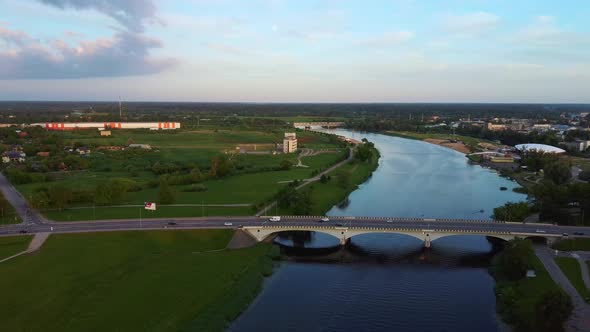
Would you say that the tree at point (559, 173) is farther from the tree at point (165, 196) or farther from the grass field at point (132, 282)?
the tree at point (165, 196)

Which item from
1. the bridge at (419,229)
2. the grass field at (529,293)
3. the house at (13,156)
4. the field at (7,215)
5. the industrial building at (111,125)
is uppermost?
the industrial building at (111,125)

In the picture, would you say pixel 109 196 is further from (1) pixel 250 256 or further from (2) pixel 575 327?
(2) pixel 575 327

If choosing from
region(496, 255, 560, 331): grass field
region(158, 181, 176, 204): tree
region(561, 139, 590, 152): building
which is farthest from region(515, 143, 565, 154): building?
region(158, 181, 176, 204): tree

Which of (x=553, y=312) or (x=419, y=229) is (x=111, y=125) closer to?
(x=419, y=229)

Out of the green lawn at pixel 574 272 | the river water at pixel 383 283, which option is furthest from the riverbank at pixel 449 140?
the green lawn at pixel 574 272

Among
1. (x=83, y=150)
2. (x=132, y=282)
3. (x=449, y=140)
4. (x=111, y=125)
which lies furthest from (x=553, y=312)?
(x=111, y=125)
